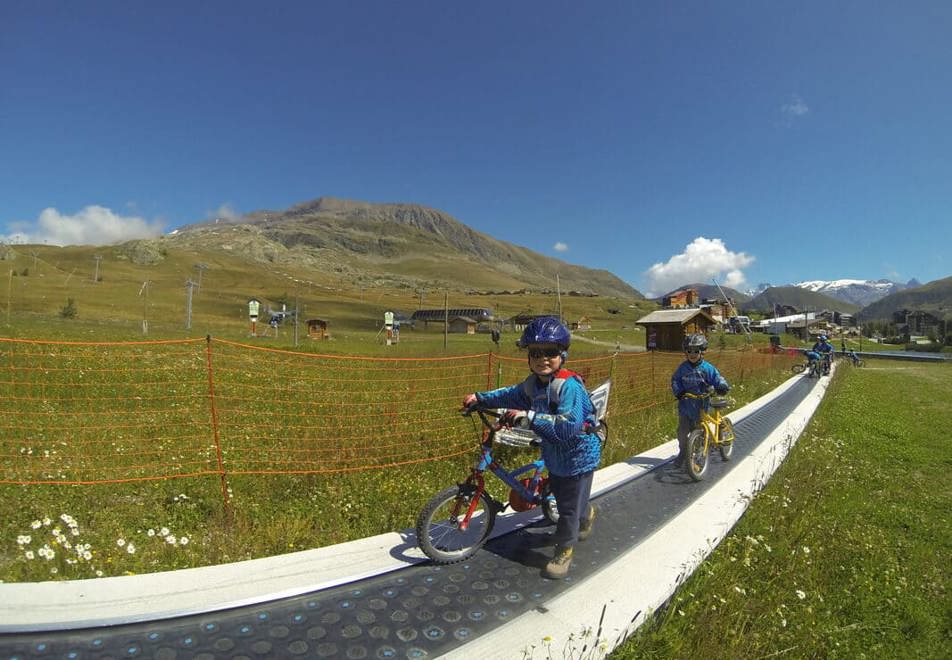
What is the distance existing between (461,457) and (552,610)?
4005mm

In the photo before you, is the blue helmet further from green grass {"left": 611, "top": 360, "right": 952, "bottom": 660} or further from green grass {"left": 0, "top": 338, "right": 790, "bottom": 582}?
green grass {"left": 0, "top": 338, "right": 790, "bottom": 582}

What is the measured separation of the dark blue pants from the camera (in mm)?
3986

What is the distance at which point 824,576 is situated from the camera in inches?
173

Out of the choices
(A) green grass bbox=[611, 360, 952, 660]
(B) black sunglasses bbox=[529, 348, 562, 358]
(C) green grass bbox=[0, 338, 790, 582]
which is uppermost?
(B) black sunglasses bbox=[529, 348, 562, 358]

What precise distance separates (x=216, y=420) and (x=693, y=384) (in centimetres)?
640

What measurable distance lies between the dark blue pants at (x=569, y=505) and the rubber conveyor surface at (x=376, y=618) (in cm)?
31

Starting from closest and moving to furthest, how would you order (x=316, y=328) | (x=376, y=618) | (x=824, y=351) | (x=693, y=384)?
1. (x=376, y=618)
2. (x=693, y=384)
3. (x=824, y=351)
4. (x=316, y=328)

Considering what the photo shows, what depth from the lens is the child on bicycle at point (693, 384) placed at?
7.09m

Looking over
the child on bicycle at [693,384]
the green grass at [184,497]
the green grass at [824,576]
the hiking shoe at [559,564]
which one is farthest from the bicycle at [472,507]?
the child on bicycle at [693,384]

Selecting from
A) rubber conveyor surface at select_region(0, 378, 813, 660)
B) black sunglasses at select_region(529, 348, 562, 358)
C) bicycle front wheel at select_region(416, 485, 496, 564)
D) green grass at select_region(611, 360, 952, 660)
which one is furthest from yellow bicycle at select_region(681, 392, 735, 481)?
black sunglasses at select_region(529, 348, 562, 358)

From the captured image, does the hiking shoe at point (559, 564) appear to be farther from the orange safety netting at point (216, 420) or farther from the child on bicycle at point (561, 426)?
the orange safety netting at point (216, 420)

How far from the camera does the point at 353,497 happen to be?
18.4 feet

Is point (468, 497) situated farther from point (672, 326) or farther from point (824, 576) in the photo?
point (672, 326)

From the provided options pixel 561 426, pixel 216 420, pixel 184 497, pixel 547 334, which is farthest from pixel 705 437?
pixel 184 497
